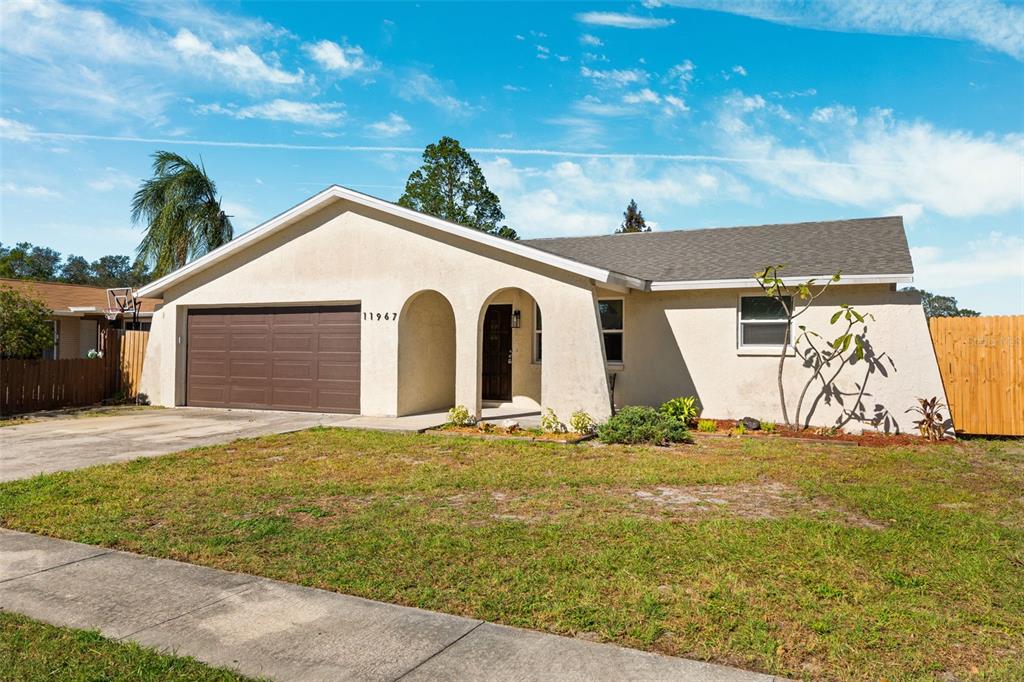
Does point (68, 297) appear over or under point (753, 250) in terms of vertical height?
under

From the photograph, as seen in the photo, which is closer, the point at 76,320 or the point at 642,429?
the point at 642,429

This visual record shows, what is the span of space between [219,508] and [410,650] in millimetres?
3891

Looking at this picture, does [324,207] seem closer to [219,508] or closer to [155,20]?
[155,20]

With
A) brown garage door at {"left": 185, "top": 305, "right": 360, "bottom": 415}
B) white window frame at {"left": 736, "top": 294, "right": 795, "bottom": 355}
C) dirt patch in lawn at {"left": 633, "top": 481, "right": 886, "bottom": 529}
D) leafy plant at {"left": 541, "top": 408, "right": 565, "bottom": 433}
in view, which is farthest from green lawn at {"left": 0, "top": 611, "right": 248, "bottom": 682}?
white window frame at {"left": 736, "top": 294, "right": 795, "bottom": 355}

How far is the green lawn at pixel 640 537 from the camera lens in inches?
150

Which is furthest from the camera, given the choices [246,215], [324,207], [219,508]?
[246,215]

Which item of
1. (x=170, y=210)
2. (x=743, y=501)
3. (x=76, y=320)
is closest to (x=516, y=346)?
(x=743, y=501)

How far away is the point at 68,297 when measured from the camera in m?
24.6

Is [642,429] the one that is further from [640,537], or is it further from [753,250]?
[753,250]

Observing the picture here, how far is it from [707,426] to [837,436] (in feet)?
7.51

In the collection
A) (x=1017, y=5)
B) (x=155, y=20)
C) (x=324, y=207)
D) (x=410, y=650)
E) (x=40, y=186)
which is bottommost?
(x=410, y=650)

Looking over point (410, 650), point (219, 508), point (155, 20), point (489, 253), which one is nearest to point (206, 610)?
point (410, 650)

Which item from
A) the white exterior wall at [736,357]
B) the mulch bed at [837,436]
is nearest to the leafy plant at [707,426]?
the mulch bed at [837,436]

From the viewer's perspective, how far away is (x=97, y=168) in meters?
17.5
